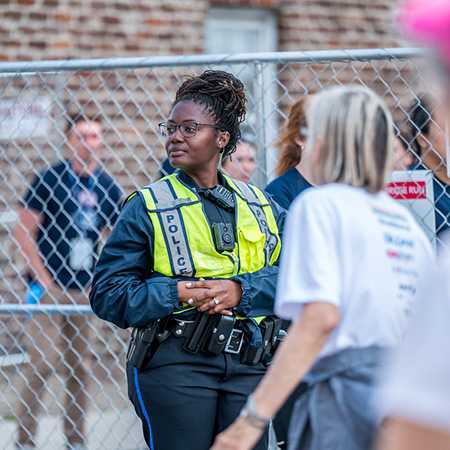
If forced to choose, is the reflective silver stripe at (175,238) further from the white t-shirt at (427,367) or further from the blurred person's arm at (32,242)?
the blurred person's arm at (32,242)

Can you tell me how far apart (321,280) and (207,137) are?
53.2 inches

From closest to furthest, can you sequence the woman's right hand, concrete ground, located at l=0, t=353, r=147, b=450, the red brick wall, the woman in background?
1. the woman's right hand
2. the woman in background
3. concrete ground, located at l=0, t=353, r=147, b=450
4. the red brick wall

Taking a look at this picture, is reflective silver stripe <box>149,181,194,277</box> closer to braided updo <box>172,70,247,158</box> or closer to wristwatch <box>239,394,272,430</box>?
braided updo <box>172,70,247,158</box>

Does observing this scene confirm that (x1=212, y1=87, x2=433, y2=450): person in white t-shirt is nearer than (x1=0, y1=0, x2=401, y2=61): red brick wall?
Yes

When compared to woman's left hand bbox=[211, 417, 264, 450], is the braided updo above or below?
above

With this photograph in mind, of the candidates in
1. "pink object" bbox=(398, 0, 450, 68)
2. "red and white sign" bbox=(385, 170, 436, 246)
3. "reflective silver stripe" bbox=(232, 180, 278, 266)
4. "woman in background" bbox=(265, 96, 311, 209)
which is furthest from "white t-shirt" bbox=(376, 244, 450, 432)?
"red and white sign" bbox=(385, 170, 436, 246)

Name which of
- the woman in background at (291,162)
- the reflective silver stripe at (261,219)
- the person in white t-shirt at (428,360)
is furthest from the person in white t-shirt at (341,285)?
the woman in background at (291,162)

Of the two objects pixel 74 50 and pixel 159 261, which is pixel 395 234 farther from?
pixel 74 50

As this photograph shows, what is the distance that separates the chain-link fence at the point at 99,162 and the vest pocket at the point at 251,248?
816 mm

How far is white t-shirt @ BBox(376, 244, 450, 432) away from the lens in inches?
47.8

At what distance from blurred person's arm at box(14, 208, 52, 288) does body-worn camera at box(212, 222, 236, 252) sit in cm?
209

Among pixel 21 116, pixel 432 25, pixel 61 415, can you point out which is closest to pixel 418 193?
pixel 21 116

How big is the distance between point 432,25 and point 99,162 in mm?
2925

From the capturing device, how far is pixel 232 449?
1.93 m
